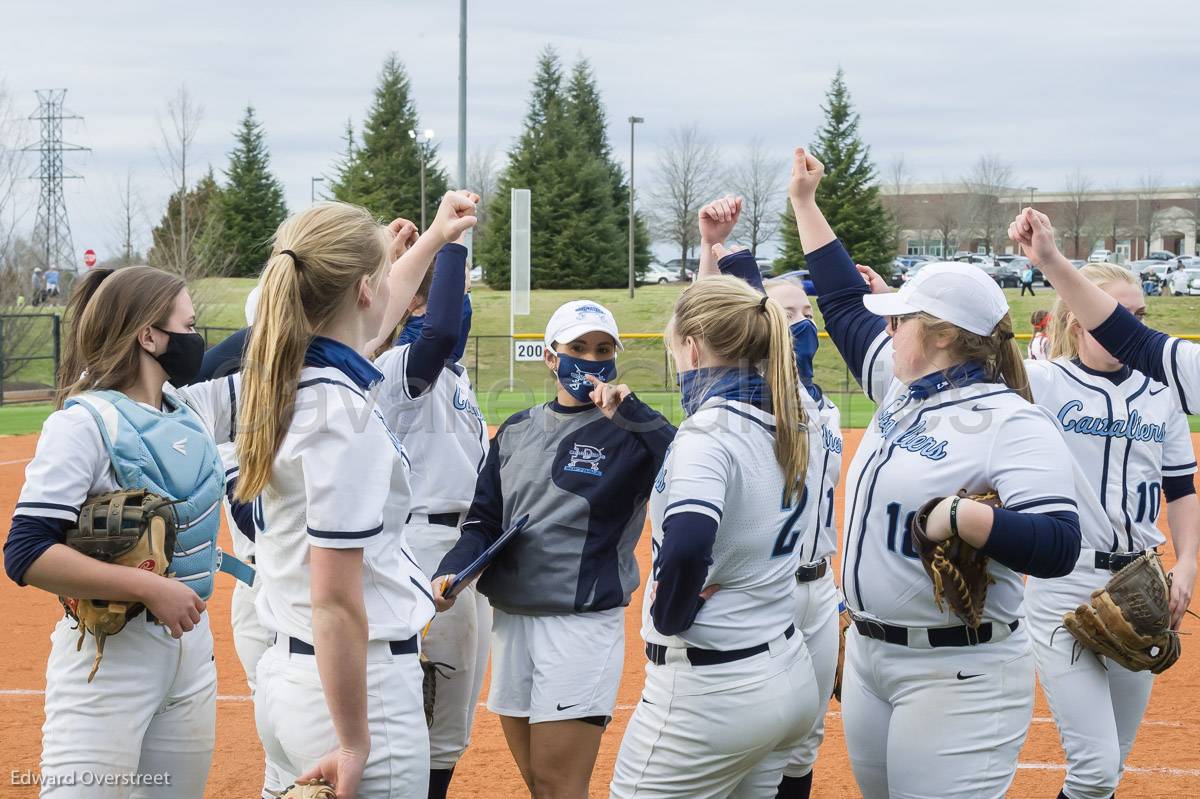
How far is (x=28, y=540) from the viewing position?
112 inches

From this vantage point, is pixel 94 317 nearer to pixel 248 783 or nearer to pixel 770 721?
pixel 770 721

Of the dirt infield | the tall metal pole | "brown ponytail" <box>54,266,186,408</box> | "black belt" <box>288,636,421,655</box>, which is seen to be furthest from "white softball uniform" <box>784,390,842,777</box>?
the tall metal pole

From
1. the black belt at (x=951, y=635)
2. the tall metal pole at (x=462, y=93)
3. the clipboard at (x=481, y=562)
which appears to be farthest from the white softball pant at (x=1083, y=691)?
the tall metal pole at (x=462, y=93)

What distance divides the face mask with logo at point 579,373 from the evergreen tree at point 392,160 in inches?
1848

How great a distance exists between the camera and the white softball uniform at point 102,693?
9.36 feet

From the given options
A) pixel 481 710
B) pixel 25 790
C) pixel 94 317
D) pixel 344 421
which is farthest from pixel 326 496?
pixel 481 710

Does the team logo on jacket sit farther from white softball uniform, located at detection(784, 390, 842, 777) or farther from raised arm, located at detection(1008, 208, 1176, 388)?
raised arm, located at detection(1008, 208, 1176, 388)

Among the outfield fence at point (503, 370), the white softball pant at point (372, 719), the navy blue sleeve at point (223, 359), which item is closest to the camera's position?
the white softball pant at point (372, 719)

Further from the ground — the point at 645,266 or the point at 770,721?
the point at 645,266

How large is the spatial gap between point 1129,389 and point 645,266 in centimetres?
4683

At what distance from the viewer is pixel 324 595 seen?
2.33 meters

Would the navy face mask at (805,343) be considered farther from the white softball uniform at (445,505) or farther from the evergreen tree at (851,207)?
the evergreen tree at (851,207)

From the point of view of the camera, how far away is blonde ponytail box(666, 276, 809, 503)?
3121 millimetres

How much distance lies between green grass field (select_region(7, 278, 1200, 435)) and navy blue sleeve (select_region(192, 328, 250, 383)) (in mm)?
11774
